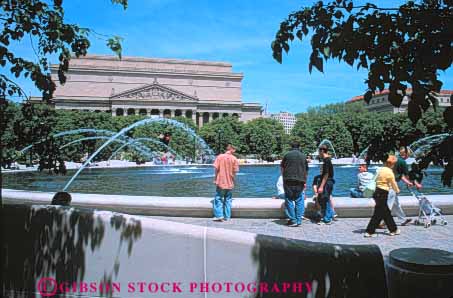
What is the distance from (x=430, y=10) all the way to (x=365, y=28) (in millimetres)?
450

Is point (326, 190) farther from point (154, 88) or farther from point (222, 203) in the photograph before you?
point (154, 88)

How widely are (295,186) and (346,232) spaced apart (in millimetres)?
1362

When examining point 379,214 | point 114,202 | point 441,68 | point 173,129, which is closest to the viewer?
point 441,68

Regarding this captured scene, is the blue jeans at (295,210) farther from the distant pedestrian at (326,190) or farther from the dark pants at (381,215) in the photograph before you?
the dark pants at (381,215)

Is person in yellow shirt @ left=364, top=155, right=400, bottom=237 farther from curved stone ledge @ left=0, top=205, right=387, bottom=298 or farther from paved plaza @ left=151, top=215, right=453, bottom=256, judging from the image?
curved stone ledge @ left=0, top=205, right=387, bottom=298

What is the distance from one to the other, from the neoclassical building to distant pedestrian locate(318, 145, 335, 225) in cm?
9054

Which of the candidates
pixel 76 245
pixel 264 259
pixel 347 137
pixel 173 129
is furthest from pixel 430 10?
pixel 347 137

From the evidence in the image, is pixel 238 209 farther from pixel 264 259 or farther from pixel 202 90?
pixel 202 90

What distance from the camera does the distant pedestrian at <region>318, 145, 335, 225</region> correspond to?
8773 millimetres

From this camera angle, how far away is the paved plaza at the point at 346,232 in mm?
7266

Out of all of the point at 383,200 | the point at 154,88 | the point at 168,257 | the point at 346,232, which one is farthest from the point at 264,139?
the point at 168,257

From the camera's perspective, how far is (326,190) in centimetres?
878

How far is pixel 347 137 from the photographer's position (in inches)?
3108

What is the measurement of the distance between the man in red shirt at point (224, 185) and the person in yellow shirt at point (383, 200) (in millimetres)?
2948
